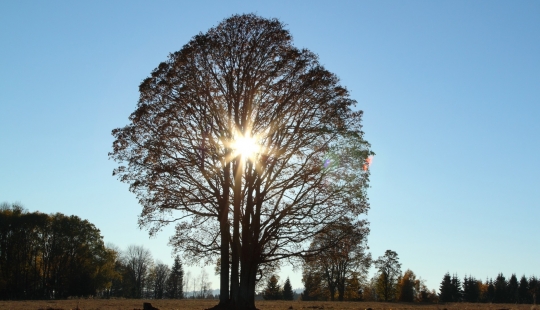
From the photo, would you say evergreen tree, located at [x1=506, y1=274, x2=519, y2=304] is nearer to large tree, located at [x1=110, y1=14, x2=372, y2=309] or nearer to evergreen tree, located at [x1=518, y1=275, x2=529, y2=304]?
evergreen tree, located at [x1=518, y1=275, x2=529, y2=304]

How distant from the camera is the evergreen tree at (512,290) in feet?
298

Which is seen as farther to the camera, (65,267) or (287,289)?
(287,289)

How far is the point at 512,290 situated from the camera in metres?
94.5

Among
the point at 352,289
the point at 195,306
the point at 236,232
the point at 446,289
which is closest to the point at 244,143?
the point at 236,232

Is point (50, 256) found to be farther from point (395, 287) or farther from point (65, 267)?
point (395, 287)

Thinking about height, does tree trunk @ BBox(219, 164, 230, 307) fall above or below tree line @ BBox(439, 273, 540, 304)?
above

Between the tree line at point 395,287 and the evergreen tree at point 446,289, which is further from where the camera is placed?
the evergreen tree at point 446,289

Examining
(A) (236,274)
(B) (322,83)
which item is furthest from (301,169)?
(A) (236,274)

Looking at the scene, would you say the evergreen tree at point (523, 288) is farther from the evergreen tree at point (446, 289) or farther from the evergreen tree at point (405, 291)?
the evergreen tree at point (405, 291)

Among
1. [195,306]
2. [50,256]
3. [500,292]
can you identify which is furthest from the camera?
[500,292]

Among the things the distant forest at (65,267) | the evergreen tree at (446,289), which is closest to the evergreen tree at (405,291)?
the distant forest at (65,267)

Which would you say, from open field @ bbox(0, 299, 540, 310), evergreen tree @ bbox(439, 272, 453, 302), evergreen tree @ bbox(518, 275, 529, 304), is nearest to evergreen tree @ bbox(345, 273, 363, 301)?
evergreen tree @ bbox(439, 272, 453, 302)

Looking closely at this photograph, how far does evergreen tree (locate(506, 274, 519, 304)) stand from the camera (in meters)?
90.8

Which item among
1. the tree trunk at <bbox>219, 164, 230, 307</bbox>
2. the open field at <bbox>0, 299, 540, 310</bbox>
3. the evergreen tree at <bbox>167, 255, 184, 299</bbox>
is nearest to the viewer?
the tree trunk at <bbox>219, 164, 230, 307</bbox>
